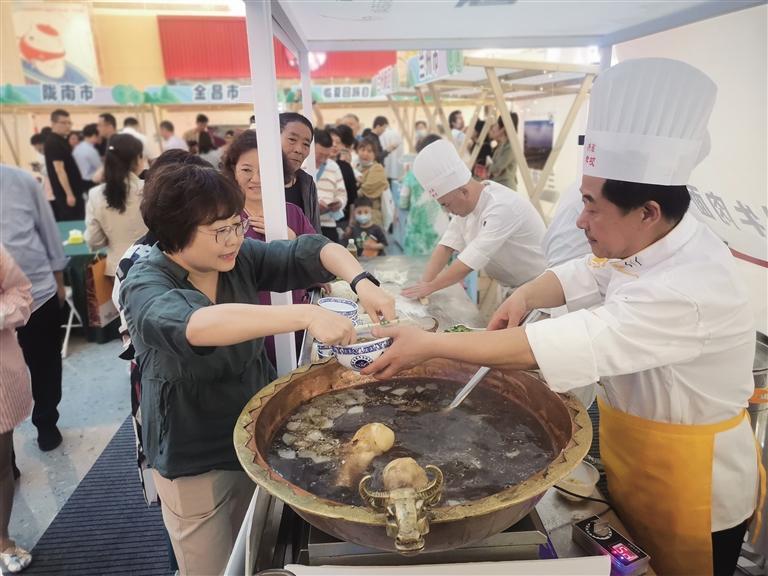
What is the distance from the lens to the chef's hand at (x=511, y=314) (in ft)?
5.72

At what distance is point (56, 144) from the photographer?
691cm

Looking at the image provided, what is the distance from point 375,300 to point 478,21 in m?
1.71

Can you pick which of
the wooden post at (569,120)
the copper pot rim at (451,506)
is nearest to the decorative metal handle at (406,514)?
the copper pot rim at (451,506)

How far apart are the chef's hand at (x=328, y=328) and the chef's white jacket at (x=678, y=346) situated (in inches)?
17.8

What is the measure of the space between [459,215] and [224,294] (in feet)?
6.95

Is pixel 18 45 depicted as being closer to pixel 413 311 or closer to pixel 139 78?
pixel 139 78

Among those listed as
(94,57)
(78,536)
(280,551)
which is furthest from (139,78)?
(280,551)

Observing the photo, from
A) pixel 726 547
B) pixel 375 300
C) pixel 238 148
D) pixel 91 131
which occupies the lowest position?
pixel 726 547

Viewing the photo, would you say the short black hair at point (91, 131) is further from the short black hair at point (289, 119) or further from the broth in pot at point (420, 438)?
the broth in pot at point (420, 438)

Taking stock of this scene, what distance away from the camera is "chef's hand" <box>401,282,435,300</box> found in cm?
301

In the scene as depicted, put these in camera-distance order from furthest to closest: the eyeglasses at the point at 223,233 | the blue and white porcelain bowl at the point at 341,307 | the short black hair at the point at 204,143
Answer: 1. the short black hair at the point at 204,143
2. the blue and white porcelain bowl at the point at 341,307
3. the eyeglasses at the point at 223,233

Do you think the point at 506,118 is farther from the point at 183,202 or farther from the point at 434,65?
the point at 183,202

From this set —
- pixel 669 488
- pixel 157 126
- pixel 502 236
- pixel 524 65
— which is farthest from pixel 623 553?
pixel 157 126

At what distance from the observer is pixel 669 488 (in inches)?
51.0
